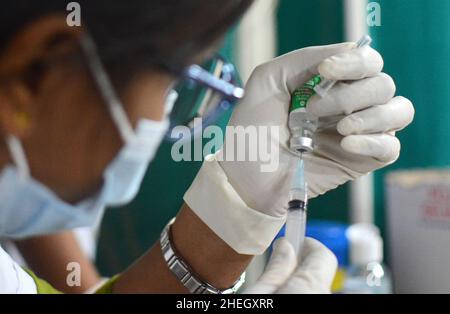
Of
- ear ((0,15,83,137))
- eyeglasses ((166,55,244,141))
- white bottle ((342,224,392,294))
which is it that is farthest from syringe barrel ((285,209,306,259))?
white bottle ((342,224,392,294))

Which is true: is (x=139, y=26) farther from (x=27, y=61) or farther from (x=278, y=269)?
(x=278, y=269)

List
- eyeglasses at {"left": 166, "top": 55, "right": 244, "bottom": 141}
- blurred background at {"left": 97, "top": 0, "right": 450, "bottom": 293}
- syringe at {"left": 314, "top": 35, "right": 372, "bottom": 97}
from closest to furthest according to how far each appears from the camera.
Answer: syringe at {"left": 314, "top": 35, "right": 372, "bottom": 97} → eyeglasses at {"left": 166, "top": 55, "right": 244, "bottom": 141} → blurred background at {"left": 97, "top": 0, "right": 450, "bottom": 293}

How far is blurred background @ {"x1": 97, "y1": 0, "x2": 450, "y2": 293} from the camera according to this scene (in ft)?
3.25

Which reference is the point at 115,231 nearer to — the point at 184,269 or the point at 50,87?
the point at 184,269

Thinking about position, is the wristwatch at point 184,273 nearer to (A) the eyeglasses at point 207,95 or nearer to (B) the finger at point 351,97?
(A) the eyeglasses at point 207,95

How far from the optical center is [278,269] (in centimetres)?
70

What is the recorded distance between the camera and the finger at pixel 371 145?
784 millimetres

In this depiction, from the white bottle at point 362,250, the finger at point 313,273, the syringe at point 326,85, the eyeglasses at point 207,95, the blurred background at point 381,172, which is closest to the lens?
the finger at point 313,273

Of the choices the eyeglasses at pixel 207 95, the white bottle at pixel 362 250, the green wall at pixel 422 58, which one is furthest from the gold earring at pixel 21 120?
the white bottle at pixel 362 250

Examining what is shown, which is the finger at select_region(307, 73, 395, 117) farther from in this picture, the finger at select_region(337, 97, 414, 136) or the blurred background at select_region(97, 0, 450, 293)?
the blurred background at select_region(97, 0, 450, 293)

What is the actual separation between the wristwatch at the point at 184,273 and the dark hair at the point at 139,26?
12.0 inches

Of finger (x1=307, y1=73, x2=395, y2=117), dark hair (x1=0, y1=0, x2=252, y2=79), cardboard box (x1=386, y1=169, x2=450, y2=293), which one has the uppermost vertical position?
dark hair (x1=0, y1=0, x2=252, y2=79)

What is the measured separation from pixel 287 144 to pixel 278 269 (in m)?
0.21

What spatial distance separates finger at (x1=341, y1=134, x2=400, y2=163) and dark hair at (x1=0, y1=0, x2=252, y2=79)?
0.24 metres
